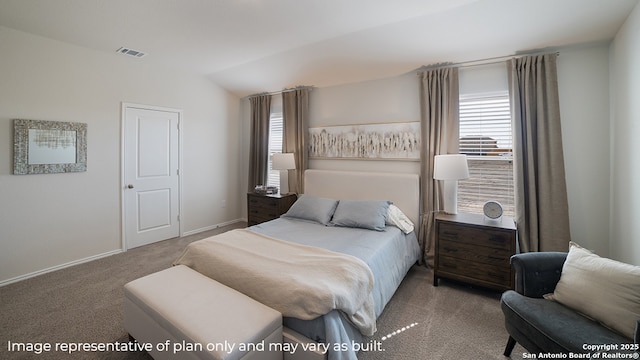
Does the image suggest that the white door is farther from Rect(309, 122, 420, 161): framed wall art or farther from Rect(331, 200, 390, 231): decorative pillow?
Rect(331, 200, 390, 231): decorative pillow

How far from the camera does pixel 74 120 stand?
3.26 metres

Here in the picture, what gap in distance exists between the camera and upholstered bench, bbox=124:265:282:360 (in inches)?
52.4

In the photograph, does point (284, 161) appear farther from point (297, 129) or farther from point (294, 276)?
point (294, 276)

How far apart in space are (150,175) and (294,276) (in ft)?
11.4

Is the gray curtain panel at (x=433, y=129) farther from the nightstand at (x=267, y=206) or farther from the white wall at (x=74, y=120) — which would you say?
the white wall at (x=74, y=120)

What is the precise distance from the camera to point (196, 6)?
2.51 meters

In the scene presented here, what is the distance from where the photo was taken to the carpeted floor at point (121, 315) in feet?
6.11

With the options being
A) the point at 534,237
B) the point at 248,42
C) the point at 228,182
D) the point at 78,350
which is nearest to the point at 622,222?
the point at 534,237

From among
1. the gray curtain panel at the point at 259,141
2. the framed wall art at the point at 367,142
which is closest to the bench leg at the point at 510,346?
the framed wall art at the point at 367,142

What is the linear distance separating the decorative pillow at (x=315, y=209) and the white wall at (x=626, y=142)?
264 cm

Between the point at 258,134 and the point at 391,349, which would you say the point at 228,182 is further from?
the point at 391,349

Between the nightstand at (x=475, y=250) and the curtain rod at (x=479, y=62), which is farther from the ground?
the curtain rod at (x=479, y=62)

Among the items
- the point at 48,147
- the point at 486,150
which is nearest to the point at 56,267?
the point at 48,147

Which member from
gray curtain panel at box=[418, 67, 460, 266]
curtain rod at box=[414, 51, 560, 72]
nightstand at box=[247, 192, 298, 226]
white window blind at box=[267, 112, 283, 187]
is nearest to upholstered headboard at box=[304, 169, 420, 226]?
gray curtain panel at box=[418, 67, 460, 266]
